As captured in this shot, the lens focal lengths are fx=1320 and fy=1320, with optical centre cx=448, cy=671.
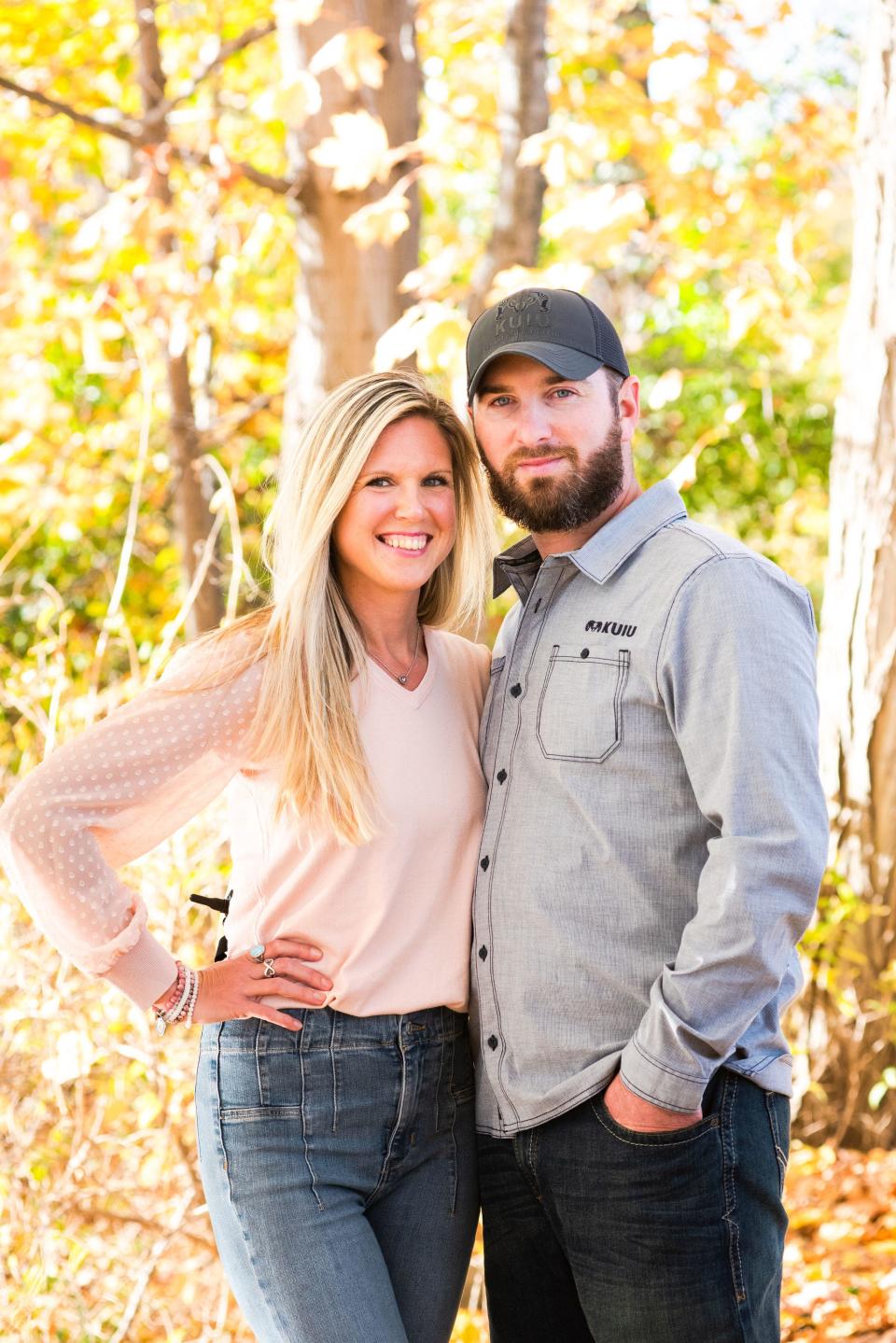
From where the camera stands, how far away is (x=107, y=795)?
7.29 ft

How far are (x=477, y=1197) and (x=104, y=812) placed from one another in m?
0.95

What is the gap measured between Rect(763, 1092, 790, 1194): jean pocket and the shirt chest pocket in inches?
23.8

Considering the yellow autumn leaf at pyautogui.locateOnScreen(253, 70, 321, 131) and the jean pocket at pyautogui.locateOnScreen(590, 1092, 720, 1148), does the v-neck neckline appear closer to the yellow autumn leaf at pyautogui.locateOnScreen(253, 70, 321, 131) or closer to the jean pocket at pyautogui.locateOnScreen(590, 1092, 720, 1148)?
the jean pocket at pyautogui.locateOnScreen(590, 1092, 720, 1148)

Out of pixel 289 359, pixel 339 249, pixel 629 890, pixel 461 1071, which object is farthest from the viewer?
pixel 289 359

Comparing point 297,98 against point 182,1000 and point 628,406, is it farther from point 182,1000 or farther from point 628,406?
point 182,1000

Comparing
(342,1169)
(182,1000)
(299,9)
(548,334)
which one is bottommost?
(342,1169)

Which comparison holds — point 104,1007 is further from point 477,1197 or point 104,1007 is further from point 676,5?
point 676,5

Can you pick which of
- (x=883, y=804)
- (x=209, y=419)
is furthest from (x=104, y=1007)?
(x=209, y=419)

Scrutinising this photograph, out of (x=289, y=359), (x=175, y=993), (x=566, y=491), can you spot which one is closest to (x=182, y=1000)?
(x=175, y=993)

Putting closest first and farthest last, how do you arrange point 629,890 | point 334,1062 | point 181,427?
point 629,890
point 334,1062
point 181,427

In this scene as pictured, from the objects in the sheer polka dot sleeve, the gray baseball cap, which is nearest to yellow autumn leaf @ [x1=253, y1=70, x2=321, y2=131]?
the gray baseball cap

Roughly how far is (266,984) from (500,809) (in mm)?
492

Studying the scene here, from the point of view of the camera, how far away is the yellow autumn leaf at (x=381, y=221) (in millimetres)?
4298

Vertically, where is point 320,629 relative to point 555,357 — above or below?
below
